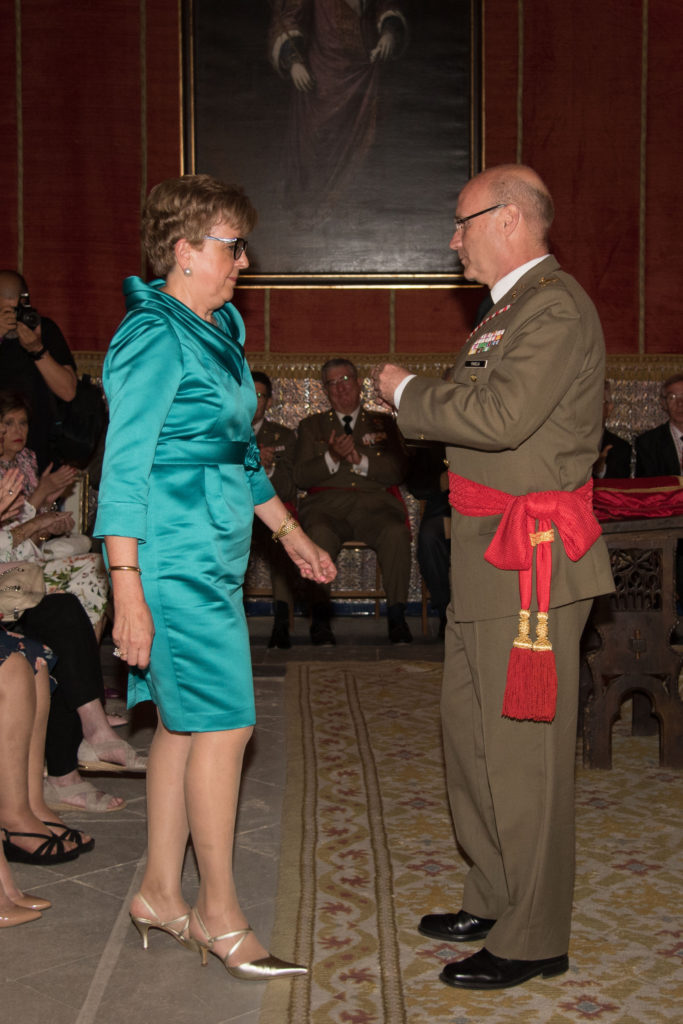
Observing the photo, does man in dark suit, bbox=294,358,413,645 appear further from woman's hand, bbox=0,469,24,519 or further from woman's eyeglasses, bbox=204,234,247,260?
woman's eyeglasses, bbox=204,234,247,260

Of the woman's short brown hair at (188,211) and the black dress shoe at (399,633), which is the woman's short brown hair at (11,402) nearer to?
the woman's short brown hair at (188,211)

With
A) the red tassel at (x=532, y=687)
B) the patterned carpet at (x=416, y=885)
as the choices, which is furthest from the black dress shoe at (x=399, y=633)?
the red tassel at (x=532, y=687)

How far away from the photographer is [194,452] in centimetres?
240

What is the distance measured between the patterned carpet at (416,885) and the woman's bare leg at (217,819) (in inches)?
6.6

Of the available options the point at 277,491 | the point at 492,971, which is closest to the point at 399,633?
the point at 277,491

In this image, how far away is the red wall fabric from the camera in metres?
7.64

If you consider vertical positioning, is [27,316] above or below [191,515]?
above

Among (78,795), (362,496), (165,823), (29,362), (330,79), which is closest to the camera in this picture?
(165,823)

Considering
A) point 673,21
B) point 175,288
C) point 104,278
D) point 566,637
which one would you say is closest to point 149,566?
point 175,288

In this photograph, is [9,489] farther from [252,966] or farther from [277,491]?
[277,491]

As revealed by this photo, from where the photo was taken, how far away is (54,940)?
8.98 feet

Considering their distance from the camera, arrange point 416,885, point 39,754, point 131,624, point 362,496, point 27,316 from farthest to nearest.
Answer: point 362,496, point 27,316, point 39,754, point 416,885, point 131,624

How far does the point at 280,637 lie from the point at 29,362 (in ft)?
6.85

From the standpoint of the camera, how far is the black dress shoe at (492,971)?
8.04 ft
